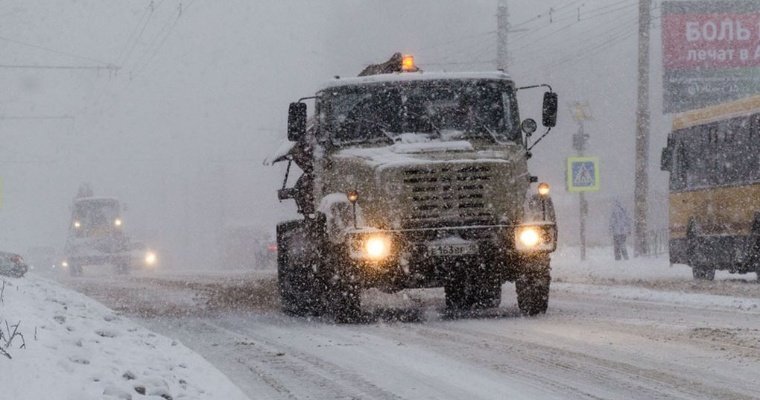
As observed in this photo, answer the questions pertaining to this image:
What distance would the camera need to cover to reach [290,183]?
1558 cm

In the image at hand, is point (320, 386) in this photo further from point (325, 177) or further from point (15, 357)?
point (325, 177)

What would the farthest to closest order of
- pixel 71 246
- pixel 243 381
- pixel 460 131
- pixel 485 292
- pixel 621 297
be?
pixel 71 246, pixel 621 297, pixel 485 292, pixel 460 131, pixel 243 381

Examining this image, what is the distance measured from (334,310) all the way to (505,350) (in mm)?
3544

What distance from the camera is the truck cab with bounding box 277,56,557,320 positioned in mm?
11453

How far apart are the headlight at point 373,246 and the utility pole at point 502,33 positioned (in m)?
21.6

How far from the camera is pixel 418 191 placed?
11.5 m

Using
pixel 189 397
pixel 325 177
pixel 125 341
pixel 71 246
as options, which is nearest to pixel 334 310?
pixel 325 177

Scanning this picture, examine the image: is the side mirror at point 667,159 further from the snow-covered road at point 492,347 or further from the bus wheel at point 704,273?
the snow-covered road at point 492,347

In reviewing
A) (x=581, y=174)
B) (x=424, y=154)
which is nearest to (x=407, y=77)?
(x=424, y=154)

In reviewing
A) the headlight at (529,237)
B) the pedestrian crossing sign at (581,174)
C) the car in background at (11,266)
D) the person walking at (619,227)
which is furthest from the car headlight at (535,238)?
the person walking at (619,227)

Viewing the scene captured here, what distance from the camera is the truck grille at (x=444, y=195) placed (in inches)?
451

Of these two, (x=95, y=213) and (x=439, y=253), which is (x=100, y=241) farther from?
(x=439, y=253)

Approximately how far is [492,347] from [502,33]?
24.8 meters

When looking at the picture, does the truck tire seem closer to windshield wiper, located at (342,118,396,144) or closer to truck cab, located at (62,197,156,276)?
windshield wiper, located at (342,118,396,144)
